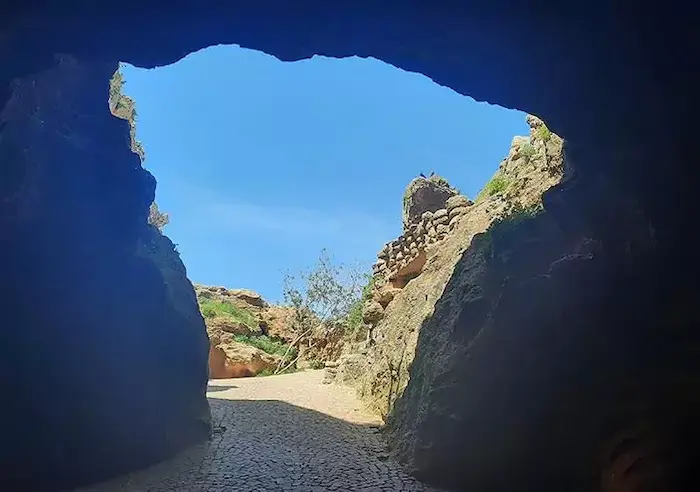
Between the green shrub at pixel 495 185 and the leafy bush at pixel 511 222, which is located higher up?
the green shrub at pixel 495 185

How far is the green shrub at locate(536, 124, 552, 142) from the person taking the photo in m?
13.8

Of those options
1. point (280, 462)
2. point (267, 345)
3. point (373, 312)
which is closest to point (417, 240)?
point (373, 312)

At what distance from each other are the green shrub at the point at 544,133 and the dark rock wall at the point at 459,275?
4204mm

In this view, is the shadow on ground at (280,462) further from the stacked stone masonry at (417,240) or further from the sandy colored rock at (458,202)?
the sandy colored rock at (458,202)

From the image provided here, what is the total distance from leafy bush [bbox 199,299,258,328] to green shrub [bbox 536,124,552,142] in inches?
827

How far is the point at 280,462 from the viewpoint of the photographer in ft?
37.9

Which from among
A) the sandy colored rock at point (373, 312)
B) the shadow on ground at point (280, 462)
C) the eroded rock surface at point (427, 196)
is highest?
the eroded rock surface at point (427, 196)

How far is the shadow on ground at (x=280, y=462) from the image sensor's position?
9.99m

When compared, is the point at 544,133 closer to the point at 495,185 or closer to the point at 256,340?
the point at 495,185

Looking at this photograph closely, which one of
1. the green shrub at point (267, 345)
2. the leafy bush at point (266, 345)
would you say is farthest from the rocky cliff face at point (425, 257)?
the leafy bush at point (266, 345)

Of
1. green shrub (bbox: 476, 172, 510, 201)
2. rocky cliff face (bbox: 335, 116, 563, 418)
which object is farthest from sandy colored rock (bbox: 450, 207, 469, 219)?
green shrub (bbox: 476, 172, 510, 201)
